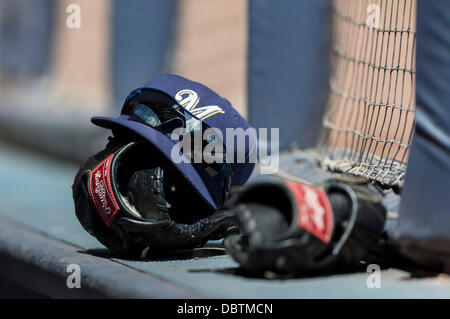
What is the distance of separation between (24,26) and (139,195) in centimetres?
393

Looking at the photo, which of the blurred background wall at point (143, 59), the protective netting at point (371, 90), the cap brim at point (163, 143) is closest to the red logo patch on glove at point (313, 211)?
the cap brim at point (163, 143)

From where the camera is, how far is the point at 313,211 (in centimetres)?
169

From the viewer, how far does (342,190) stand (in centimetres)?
183

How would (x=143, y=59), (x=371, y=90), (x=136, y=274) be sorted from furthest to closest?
(x=143, y=59) < (x=371, y=90) < (x=136, y=274)

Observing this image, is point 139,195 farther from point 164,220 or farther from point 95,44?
point 95,44

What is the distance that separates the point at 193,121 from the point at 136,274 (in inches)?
19.2

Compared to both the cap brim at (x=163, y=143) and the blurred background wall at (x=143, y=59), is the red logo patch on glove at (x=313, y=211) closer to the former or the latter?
the cap brim at (x=163, y=143)

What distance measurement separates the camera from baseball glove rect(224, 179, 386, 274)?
1664 millimetres

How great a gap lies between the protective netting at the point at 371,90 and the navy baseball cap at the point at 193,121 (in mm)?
478

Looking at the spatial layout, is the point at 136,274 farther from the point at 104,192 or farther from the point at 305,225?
the point at 305,225

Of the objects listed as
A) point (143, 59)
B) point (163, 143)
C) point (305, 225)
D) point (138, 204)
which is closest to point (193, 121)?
point (163, 143)

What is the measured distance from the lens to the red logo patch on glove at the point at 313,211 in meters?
1.66

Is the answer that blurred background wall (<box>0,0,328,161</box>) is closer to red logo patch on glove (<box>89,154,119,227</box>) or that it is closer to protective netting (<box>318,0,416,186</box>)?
protective netting (<box>318,0,416,186</box>)

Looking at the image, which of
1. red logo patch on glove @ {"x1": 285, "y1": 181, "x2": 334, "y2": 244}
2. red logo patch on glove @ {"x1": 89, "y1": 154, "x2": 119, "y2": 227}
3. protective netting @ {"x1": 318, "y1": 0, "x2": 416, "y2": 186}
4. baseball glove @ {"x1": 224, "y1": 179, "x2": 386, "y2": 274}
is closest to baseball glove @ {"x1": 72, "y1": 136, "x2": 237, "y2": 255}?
red logo patch on glove @ {"x1": 89, "y1": 154, "x2": 119, "y2": 227}
